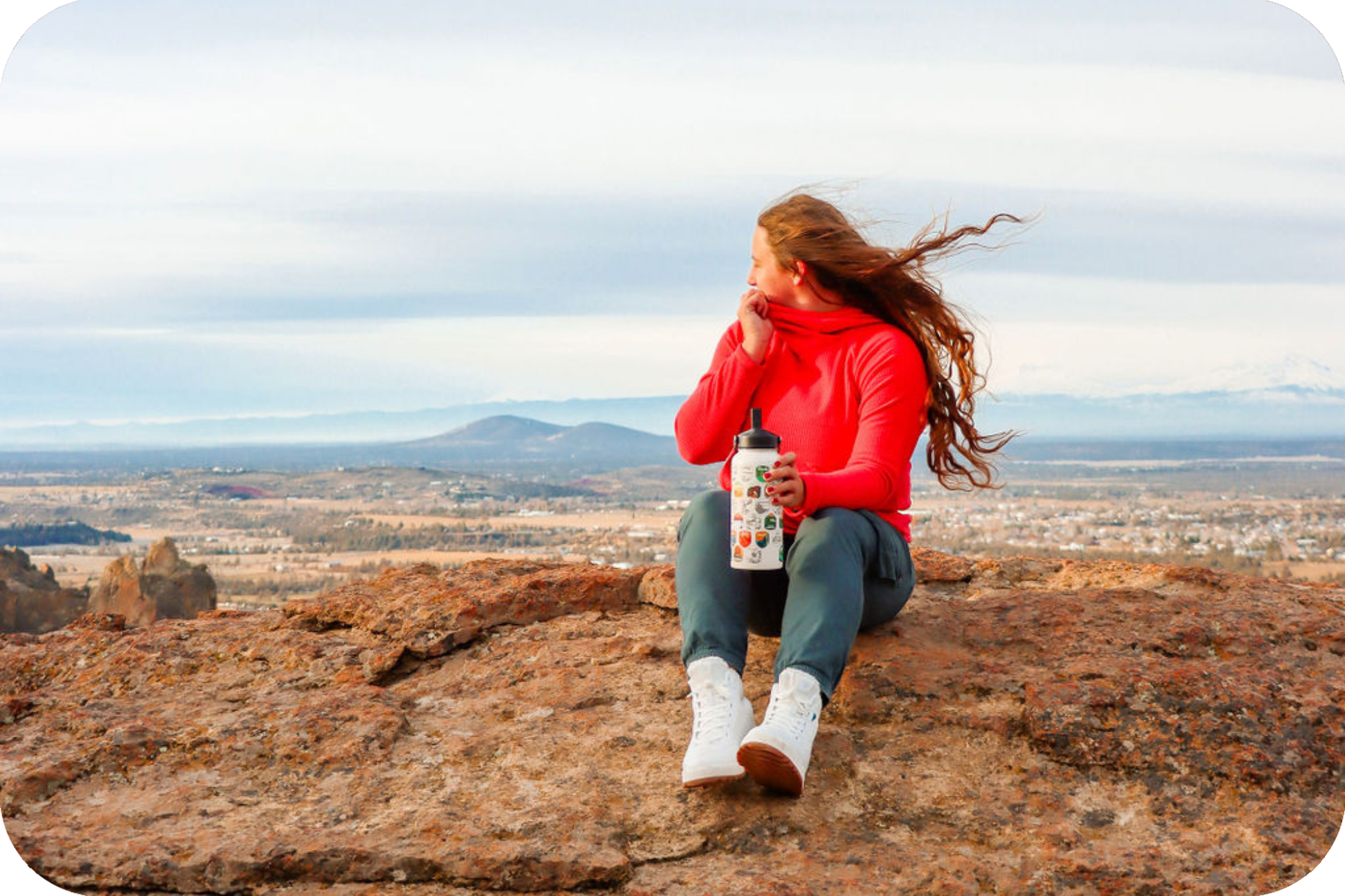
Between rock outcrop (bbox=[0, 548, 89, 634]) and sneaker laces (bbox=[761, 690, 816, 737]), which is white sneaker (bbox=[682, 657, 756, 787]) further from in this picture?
rock outcrop (bbox=[0, 548, 89, 634])

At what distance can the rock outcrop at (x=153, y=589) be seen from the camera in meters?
11.9

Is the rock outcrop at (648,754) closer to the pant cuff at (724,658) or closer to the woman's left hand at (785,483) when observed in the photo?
the pant cuff at (724,658)

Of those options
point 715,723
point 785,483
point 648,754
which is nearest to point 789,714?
point 715,723

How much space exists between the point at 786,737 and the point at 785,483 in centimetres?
103

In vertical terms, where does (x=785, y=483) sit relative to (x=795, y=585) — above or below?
above

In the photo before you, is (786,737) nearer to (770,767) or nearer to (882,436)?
(770,767)

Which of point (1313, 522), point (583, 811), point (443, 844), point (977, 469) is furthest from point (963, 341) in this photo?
point (1313, 522)

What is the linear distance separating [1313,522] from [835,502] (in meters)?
52.4

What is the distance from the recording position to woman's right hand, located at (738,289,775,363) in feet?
16.8

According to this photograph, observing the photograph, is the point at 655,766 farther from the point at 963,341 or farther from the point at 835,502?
the point at 963,341

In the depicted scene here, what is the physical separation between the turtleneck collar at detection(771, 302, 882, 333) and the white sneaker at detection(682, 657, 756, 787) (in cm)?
173

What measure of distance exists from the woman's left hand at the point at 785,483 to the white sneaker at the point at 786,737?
702 mm

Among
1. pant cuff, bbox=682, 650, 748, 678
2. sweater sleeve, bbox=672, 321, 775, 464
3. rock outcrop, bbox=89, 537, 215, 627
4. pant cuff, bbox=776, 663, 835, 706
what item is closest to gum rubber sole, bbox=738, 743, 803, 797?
pant cuff, bbox=776, 663, 835, 706

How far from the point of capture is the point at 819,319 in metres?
5.35
